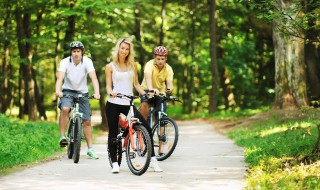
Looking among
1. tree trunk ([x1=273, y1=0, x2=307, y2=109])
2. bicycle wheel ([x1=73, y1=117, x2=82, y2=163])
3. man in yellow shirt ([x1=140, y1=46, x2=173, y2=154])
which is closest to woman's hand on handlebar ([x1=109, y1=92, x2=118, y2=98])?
bicycle wheel ([x1=73, y1=117, x2=82, y2=163])

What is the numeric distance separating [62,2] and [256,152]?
16575mm

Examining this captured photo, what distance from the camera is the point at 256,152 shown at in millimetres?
10344

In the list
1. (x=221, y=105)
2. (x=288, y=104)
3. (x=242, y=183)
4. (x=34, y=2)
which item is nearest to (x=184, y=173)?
(x=242, y=183)

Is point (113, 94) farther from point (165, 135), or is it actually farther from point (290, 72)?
point (290, 72)

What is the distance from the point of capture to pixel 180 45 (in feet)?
133

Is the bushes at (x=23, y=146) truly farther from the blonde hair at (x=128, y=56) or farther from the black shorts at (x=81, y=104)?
the blonde hair at (x=128, y=56)

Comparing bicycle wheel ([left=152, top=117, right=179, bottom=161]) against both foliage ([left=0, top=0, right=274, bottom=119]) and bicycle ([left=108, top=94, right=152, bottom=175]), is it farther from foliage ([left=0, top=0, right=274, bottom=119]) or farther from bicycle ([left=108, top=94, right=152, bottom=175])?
foliage ([left=0, top=0, right=274, bottom=119])

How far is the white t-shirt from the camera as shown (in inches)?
424

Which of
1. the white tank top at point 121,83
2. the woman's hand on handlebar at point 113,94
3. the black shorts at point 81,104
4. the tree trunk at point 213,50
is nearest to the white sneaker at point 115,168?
the white tank top at point 121,83

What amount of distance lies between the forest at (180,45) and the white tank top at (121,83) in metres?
2.95

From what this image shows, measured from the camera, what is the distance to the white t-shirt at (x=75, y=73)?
35.3ft

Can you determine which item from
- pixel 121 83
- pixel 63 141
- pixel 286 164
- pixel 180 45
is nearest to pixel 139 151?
pixel 121 83

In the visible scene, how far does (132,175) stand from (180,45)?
32083 millimetres

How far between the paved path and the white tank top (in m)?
1.17
